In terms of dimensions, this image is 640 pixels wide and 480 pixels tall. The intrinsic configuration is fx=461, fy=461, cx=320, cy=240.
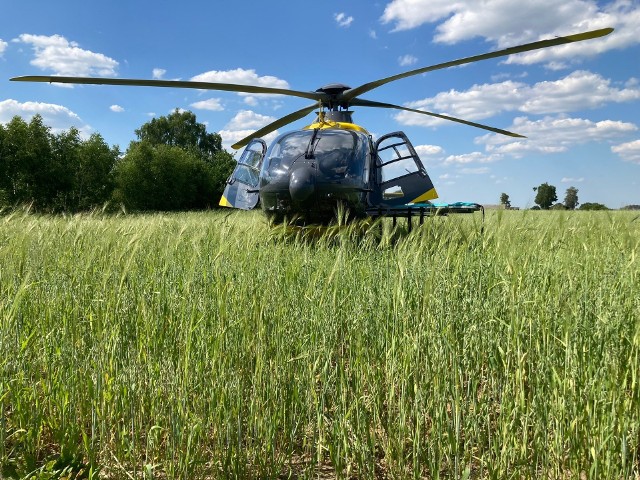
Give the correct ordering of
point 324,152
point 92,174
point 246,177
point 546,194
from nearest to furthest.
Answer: point 324,152
point 246,177
point 92,174
point 546,194

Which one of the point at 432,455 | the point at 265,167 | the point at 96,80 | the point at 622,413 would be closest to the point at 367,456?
the point at 432,455

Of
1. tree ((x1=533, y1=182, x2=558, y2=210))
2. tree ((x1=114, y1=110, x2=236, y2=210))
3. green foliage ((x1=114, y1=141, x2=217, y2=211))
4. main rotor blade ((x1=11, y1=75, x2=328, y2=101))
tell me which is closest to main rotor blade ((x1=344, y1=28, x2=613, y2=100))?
main rotor blade ((x1=11, y1=75, x2=328, y2=101))

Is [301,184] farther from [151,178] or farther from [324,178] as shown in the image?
[151,178]

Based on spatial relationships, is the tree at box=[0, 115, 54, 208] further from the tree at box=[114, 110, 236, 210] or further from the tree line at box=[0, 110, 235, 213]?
the tree at box=[114, 110, 236, 210]

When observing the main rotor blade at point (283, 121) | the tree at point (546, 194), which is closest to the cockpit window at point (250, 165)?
the main rotor blade at point (283, 121)

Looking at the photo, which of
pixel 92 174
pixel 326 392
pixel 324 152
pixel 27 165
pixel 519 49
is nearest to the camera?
pixel 326 392

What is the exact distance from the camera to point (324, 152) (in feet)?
17.3

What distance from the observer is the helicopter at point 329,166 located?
4.96 meters

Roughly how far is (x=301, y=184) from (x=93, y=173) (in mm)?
30685

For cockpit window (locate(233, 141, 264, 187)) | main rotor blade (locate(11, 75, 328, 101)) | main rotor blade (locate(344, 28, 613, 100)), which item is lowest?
cockpit window (locate(233, 141, 264, 187))

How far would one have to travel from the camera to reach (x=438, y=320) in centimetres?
173

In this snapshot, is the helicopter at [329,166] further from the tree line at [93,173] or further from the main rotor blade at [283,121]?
the tree line at [93,173]

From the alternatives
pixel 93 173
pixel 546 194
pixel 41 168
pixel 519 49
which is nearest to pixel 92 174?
pixel 93 173

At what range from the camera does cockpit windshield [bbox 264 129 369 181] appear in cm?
515
